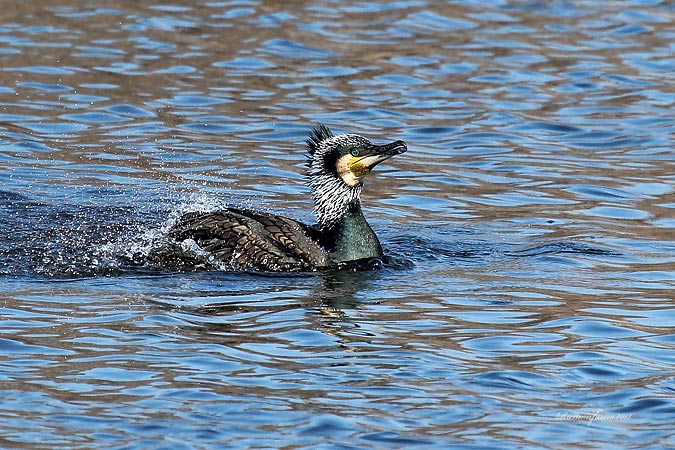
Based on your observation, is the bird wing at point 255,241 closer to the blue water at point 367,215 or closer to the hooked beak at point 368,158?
the blue water at point 367,215

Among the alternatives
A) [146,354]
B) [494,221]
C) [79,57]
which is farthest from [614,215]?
[79,57]

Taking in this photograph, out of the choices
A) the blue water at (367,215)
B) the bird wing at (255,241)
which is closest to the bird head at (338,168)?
the bird wing at (255,241)

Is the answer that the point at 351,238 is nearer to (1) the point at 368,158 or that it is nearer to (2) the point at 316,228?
(2) the point at 316,228

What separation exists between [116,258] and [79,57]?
767cm

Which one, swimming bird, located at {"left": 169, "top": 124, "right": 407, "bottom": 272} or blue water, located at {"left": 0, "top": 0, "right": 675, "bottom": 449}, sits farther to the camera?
swimming bird, located at {"left": 169, "top": 124, "right": 407, "bottom": 272}

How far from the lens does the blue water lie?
7793 mm

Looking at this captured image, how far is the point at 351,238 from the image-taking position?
444 inches

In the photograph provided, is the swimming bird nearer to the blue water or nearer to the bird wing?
the bird wing

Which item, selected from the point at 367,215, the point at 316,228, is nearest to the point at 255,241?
the point at 316,228

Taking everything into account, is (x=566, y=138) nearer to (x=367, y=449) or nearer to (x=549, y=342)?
(x=549, y=342)

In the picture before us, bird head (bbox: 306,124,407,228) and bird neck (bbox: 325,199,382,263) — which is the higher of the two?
bird head (bbox: 306,124,407,228)

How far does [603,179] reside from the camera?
570 inches

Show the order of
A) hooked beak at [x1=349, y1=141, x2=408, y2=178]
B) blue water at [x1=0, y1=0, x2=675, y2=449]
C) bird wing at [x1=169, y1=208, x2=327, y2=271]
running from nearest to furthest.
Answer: blue water at [x1=0, y1=0, x2=675, y2=449]
bird wing at [x1=169, y1=208, x2=327, y2=271]
hooked beak at [x1=349, y1=141, x2=408, y2=178]

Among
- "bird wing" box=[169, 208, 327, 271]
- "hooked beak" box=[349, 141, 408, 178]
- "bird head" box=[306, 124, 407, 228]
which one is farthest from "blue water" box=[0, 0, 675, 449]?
"hooked beak" box=[349, 141, 408, 178]
